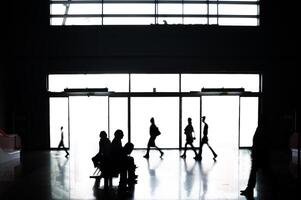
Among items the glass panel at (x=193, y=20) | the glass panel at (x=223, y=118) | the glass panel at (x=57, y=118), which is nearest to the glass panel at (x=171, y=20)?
the glass panel at (x=193, y=20)

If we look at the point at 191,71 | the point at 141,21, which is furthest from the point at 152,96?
the point at 141,21

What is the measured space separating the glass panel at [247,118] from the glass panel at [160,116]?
2.72m

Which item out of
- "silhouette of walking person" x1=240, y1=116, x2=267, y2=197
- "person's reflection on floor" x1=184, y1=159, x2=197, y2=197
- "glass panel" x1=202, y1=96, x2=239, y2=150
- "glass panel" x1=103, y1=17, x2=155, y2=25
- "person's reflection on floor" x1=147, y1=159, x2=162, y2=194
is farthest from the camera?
"glass panel" x1=202, y1=96, x2=239, y2=150

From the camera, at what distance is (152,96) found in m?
14.4

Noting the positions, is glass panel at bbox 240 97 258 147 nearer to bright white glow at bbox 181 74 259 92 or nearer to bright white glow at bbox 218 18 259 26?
bright white glow at bbox 181 74 259 92

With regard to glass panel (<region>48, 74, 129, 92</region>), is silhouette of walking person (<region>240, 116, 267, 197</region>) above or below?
below

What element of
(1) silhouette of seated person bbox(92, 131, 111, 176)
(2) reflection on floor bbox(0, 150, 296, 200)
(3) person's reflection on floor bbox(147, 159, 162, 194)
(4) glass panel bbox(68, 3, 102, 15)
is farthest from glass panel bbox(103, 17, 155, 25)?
(1) silhouette of seated person bbox(92, 131, 111, 176)

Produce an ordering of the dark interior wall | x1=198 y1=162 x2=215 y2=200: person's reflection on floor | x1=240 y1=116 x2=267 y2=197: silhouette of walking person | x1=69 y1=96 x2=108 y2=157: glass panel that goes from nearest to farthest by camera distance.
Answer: x1=240 y1=116 x2=267 y2=197: silhouette of walking person, x1=198 y1=162 x2=215 y2=200: person's reflection on floor, the dark interior wall, x1=69 y1=96 x2=108 y2=157: glass panel

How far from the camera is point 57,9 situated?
46.9 ft

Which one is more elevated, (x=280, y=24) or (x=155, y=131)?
(x=280, y=24)

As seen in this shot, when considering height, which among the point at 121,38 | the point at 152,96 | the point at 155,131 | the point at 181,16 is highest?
the point at 181,16

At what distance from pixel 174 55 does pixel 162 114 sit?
250 cm

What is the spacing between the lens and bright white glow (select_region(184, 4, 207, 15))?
47.1 feet

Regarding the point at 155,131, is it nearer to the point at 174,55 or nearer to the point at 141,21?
the point at 174,55
